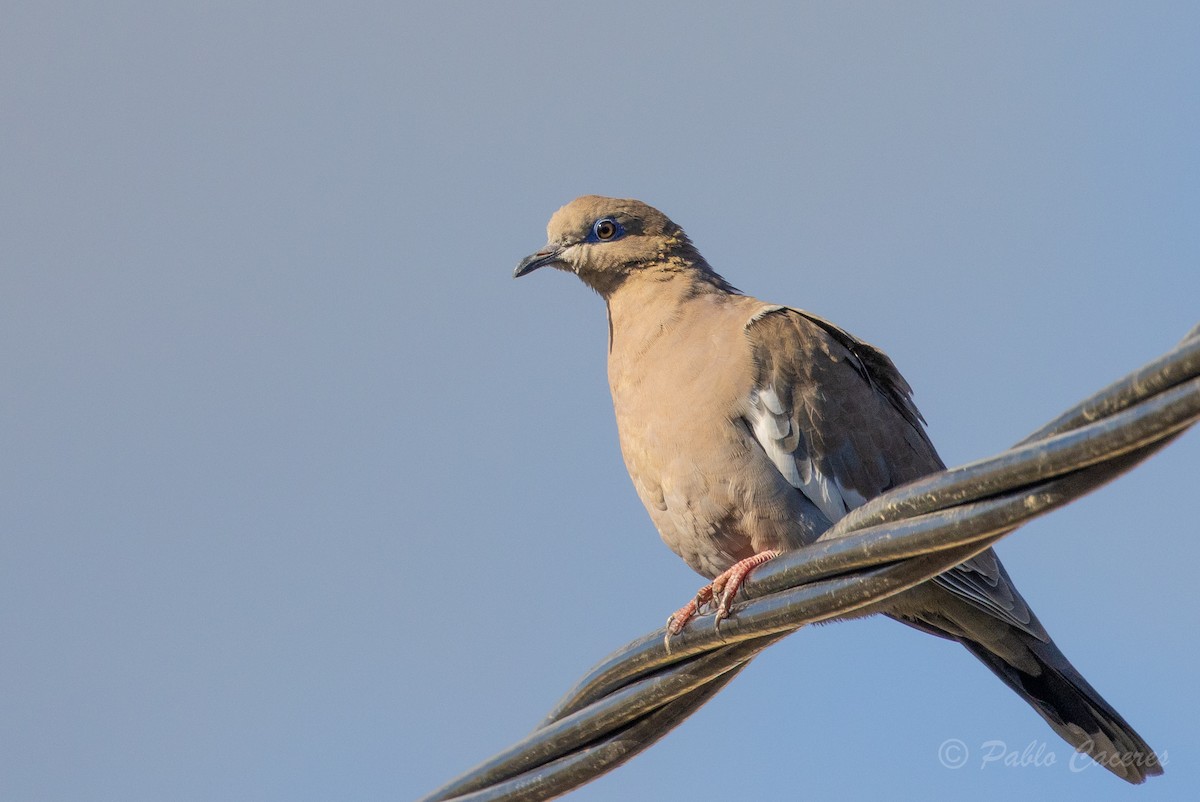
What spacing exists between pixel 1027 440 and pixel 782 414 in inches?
89.2

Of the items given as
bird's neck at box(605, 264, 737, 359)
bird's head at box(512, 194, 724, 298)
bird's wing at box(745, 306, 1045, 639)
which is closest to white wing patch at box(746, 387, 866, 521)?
bird's wing at box(745, 306, 1045, 639)

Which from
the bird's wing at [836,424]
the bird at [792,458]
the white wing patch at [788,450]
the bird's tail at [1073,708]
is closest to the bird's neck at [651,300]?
the bird at [792,458]

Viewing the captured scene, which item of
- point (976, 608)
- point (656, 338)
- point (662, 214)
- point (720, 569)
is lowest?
point (976, 608)

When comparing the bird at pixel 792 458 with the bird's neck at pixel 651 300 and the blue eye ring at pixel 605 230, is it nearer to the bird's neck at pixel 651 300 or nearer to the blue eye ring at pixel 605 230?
the bird's neck at pixel 651 300

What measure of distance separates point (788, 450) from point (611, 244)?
159cm

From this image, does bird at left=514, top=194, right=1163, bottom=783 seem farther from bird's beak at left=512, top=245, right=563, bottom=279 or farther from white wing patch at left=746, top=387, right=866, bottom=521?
bird's beak at left=512, top=245, right=563, bottom=279

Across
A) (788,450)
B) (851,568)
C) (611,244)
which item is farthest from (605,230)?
(851,568)

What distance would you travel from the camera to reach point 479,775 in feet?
10.7

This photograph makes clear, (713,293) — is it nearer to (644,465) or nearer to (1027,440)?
(644,465)

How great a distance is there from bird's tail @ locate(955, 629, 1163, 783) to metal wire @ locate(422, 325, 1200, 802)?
1785mm

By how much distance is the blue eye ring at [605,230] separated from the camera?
6000 mm

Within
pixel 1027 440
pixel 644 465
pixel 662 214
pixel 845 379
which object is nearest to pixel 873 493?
pixel 845 379

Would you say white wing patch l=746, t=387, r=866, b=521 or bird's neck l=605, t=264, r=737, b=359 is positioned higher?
bird's neck l=605, t=264, r=737, b=359

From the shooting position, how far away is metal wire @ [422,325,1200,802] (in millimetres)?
2285
